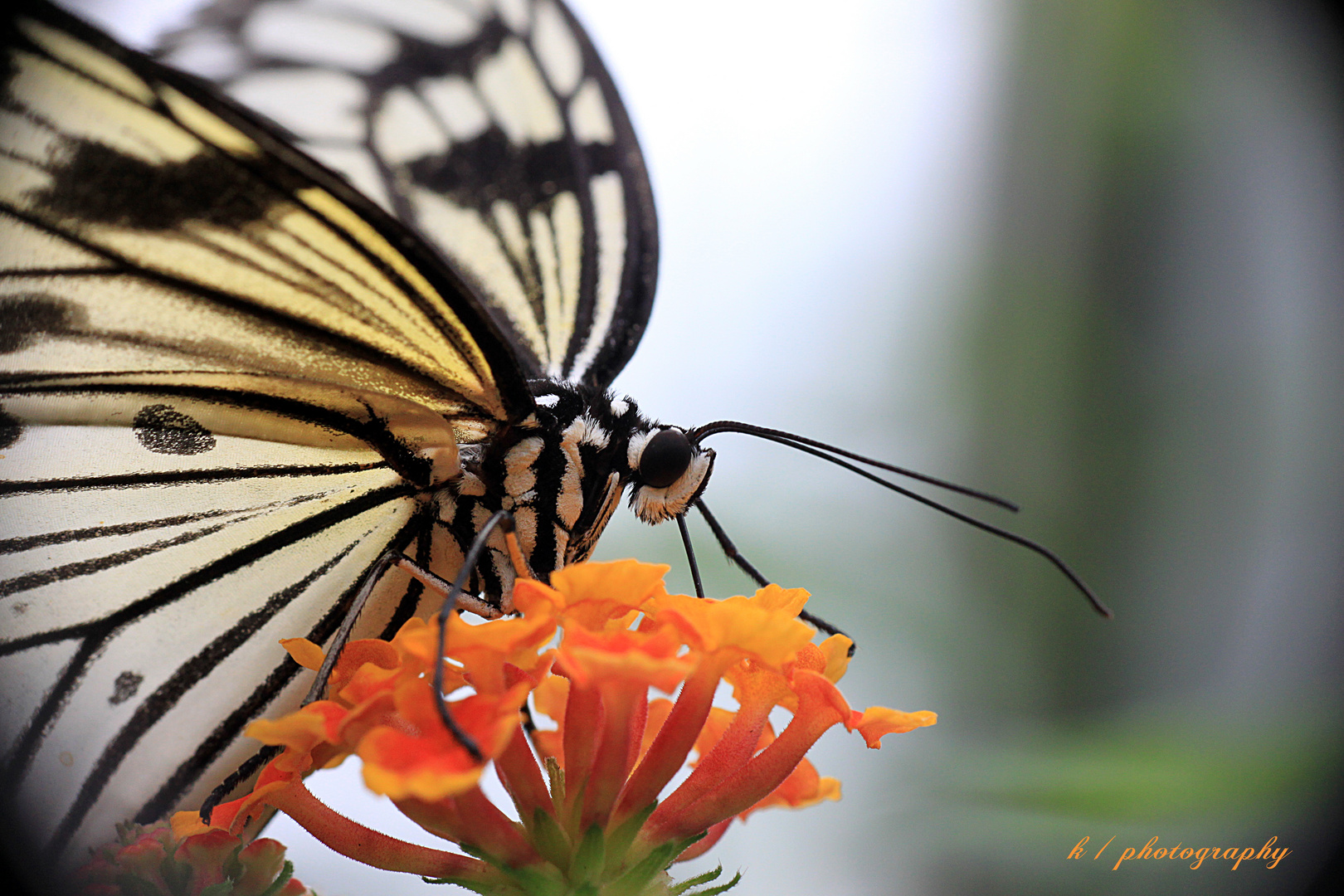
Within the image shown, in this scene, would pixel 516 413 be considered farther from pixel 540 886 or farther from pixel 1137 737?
pixel 1137 737

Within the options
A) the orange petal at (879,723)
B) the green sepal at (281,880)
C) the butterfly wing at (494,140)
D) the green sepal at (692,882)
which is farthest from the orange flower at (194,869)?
the butterfly wing at (494,140)

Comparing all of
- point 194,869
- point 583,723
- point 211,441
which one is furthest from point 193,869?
point 211,441

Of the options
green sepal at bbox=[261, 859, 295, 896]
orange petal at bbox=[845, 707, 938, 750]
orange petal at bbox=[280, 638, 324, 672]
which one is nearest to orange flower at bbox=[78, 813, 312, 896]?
green sepal at bbox=[261, 859, 295, 896]

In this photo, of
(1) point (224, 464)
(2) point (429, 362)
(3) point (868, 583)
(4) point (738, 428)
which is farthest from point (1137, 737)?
(1) point (224, 464)

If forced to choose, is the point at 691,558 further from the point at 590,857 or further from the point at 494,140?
the point at 494,140

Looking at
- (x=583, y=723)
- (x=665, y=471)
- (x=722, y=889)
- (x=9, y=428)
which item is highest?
(x=9, y=428)

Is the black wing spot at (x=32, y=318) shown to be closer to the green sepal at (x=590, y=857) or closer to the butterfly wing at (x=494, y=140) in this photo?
the butterfly wing at (x=494, y=140)
